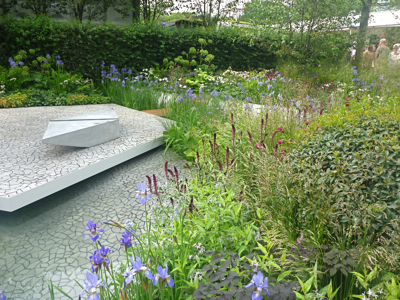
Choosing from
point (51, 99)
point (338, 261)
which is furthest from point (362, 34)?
point (338, 261)

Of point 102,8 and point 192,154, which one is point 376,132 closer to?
point 192,154

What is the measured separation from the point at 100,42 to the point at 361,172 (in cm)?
779

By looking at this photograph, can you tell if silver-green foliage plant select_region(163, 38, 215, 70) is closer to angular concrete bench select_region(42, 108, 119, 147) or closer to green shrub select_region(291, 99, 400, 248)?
angular concrete bench select_region(42, 108, 119, 147)

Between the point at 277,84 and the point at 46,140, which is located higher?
the point at 277,84

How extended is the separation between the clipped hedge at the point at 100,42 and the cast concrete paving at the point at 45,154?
2.36m

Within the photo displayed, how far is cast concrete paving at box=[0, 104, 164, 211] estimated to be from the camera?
318cm

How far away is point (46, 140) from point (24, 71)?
3933 millimetres

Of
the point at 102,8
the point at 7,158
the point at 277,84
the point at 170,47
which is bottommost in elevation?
the point at 7,158

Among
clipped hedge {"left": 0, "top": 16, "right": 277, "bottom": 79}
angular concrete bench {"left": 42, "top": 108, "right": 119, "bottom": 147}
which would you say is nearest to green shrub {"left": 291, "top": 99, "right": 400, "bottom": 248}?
angular concrete bench {"left": 42, "top": 108, "right": 119, "bottom": 147}

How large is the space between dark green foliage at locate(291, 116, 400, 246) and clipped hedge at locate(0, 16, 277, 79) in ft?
23.6

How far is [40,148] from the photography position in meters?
4.34

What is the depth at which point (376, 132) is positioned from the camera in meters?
2.32

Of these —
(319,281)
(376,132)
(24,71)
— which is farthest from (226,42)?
(319,281)

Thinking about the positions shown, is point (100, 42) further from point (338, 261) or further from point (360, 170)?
point (338, 261)
